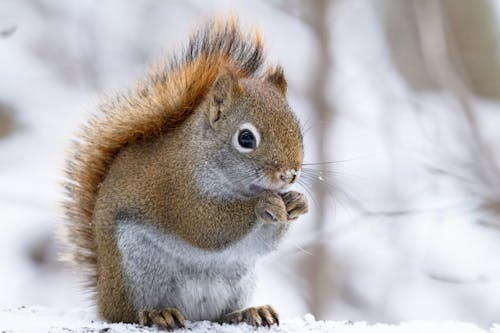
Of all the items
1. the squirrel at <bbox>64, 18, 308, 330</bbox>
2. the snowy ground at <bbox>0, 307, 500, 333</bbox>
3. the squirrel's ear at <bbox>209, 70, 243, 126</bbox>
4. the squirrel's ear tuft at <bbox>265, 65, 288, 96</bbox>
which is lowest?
the snowy ground at <bbox>0, 307, 500, 333</bbox>

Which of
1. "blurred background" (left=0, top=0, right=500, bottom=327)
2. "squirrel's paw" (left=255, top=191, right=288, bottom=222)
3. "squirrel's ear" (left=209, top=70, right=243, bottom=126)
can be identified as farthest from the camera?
"blurred background" (left=0, top=0, right=500, bottom=327)

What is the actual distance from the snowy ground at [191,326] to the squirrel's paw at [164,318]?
0.02 meters

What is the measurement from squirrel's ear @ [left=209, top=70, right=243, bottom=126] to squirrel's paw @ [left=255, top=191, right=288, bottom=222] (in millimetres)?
202

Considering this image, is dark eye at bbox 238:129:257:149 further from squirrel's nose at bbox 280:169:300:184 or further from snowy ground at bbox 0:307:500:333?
snowy ground at bbox 0:307:500:333

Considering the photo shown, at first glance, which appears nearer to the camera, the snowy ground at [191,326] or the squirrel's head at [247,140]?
the snowy ground at [191,326]

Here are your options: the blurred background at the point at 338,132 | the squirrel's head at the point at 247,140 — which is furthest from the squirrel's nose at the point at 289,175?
the blurred background at the point at 338,132

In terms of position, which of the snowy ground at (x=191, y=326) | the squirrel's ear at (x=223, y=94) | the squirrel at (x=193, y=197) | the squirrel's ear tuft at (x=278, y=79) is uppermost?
the squirrel's ear tuft at (x=278, y=79)

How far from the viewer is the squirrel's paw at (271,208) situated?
1841 mm

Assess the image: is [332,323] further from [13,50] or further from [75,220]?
[13,50]

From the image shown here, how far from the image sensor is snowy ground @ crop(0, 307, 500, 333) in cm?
171

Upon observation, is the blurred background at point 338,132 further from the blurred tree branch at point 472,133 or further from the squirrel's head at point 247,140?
the squirrel's head at point 247,140

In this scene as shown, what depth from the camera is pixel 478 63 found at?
5332 mm

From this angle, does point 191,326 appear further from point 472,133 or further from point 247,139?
point 472,133

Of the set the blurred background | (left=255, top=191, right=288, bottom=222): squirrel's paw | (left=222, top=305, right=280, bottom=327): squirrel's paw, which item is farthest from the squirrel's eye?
the blurred background
